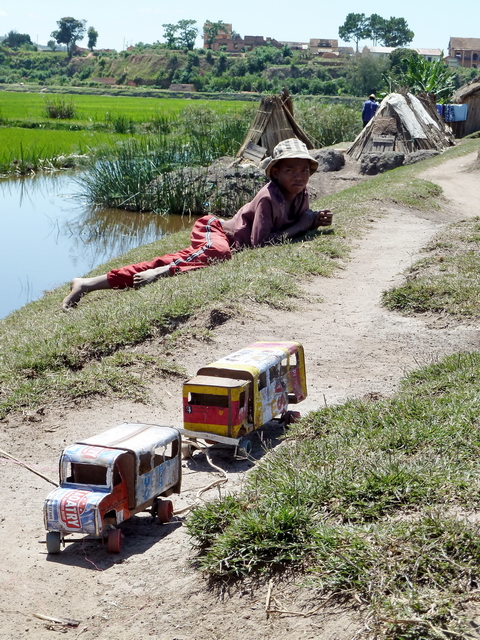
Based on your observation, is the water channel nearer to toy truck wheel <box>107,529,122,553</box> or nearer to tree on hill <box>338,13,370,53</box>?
toy truck wheel <box>107,529,122,553</box>

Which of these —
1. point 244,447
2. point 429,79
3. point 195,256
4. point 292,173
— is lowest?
point 244,447

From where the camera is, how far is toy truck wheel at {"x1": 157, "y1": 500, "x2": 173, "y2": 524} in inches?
126

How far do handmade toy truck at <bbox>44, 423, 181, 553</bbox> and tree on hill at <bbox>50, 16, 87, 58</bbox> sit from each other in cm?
Answer: 16182

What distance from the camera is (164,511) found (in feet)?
10.5

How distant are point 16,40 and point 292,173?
18331 centimetres

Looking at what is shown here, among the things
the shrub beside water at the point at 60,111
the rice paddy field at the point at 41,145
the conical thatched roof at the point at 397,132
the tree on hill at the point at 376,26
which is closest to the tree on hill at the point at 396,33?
the tree on hill at the point at 376,26

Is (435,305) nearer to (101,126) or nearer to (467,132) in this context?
(467,132)

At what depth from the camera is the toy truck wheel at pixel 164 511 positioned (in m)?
3.20

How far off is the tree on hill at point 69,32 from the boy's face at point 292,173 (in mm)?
157018

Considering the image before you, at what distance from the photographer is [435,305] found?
19.6 feet

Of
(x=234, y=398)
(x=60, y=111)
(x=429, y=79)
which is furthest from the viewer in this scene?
(x=60, y=111)

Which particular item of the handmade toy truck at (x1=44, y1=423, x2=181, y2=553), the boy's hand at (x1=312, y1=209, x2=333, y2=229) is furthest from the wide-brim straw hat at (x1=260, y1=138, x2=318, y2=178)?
the handmade toy truck at (x1=44, y1=423, x2=181, y2=553)

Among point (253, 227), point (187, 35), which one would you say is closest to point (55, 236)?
point (253, 227)

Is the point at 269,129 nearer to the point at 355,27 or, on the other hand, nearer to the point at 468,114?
the point at 468,114
